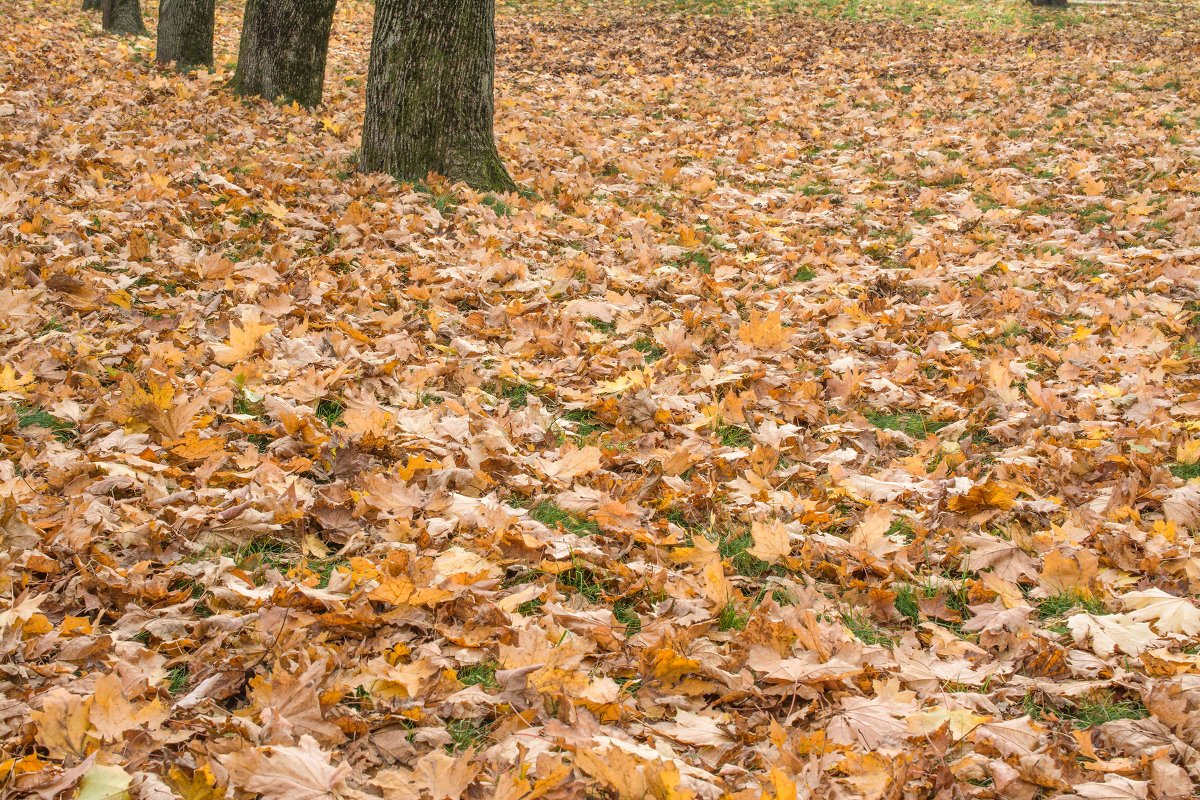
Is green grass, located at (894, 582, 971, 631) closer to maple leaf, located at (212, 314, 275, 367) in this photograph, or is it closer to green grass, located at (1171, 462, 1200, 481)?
green grass, located at (1171, 462, 1200, 481)

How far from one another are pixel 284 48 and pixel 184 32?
2.26 meters

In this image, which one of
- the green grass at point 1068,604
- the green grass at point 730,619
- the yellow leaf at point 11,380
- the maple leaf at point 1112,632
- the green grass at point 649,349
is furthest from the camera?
the green grass at point 649,349

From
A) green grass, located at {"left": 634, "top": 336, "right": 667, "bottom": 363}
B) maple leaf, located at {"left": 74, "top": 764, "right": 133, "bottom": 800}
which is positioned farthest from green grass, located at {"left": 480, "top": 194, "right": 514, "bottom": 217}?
maple leaf, located at {"left": 74, "top": 764, "right": 133, "bottom": 800}

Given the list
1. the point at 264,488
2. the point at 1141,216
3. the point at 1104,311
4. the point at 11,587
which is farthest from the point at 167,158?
the point at 1141,216

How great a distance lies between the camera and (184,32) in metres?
10.1

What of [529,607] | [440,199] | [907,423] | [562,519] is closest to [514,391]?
[562,519]

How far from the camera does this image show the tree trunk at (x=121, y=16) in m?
12.9

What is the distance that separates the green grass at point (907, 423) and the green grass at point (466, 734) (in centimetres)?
236

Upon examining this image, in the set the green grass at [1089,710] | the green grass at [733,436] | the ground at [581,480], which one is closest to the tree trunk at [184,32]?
the ground at [581,480]

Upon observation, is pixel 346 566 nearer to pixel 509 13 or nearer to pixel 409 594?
pixel 409 594

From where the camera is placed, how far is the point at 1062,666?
7.91 feet

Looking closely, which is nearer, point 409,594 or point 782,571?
point 409,594

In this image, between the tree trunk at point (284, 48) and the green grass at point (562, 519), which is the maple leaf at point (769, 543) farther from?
the tree trunk at point (284, 48)

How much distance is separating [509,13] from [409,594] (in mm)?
16026
